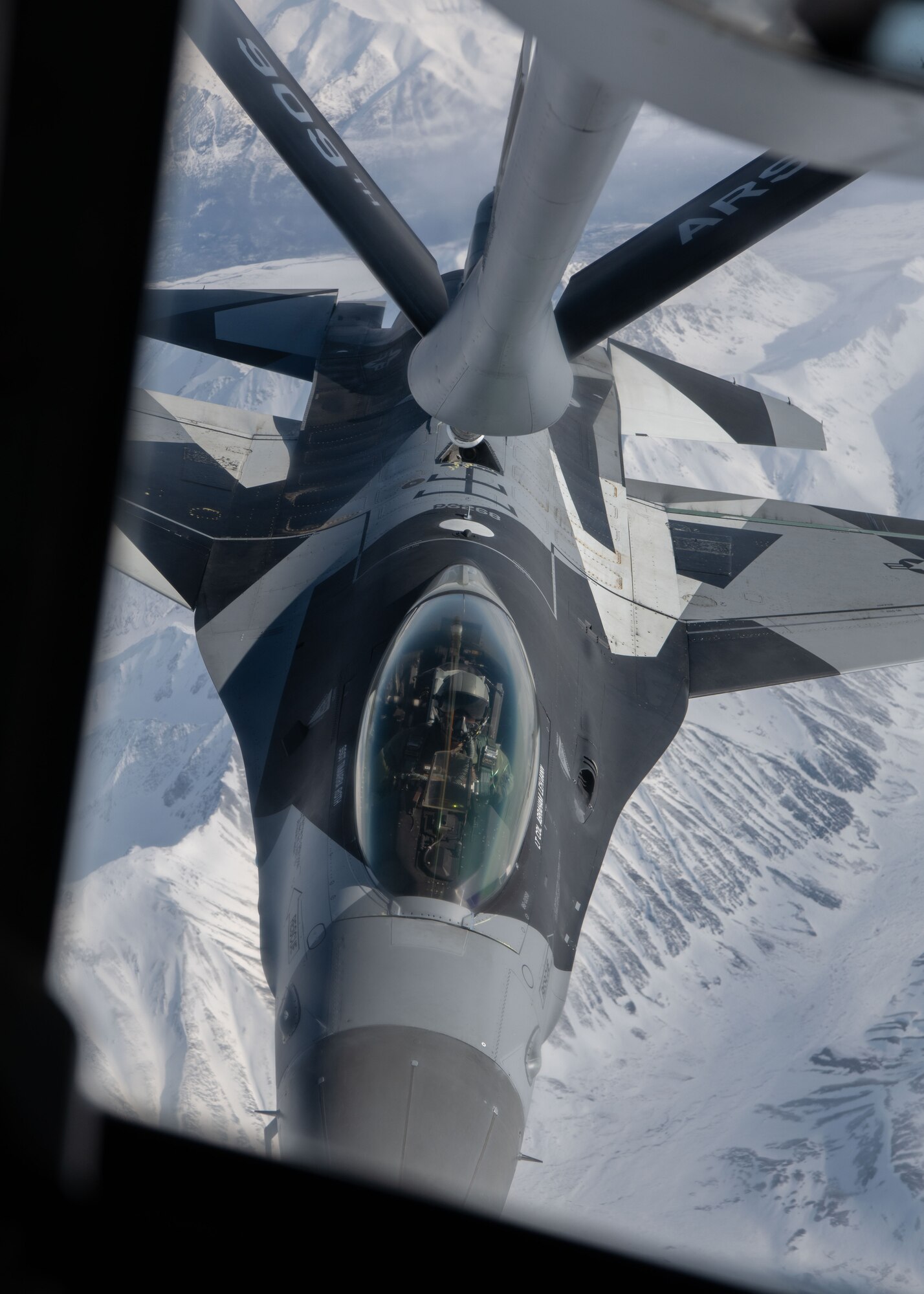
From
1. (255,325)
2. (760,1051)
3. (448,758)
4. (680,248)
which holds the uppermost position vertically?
(255,325)

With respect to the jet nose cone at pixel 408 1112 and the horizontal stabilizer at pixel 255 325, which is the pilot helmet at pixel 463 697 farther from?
the horizontal stabilizer at pixel 255 325

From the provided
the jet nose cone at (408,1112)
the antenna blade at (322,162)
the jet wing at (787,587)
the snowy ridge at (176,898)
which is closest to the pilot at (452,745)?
the jet nose cone at (408,1112)

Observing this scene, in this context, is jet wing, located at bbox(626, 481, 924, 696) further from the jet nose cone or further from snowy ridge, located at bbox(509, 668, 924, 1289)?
snowy ridge, located at bbox(509, 668, 924, 1289)

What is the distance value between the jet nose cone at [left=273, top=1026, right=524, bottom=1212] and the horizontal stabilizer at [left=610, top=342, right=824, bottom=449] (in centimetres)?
999

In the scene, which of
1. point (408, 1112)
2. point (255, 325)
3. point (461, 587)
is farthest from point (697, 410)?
point (408, 1112)

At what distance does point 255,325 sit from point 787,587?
28.1ft

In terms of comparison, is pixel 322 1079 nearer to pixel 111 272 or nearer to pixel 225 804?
pixel 111 272

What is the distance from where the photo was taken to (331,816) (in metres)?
6.87

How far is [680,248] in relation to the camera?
8.69 meters

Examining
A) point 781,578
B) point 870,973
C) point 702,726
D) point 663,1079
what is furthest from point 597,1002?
point 702,726

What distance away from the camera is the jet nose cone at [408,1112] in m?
5.36

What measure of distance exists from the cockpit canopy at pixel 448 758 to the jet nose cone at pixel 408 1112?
98 cm

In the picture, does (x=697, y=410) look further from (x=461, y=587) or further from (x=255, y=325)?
(x=461, y=587)

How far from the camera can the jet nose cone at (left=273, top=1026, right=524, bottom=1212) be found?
5355mm
